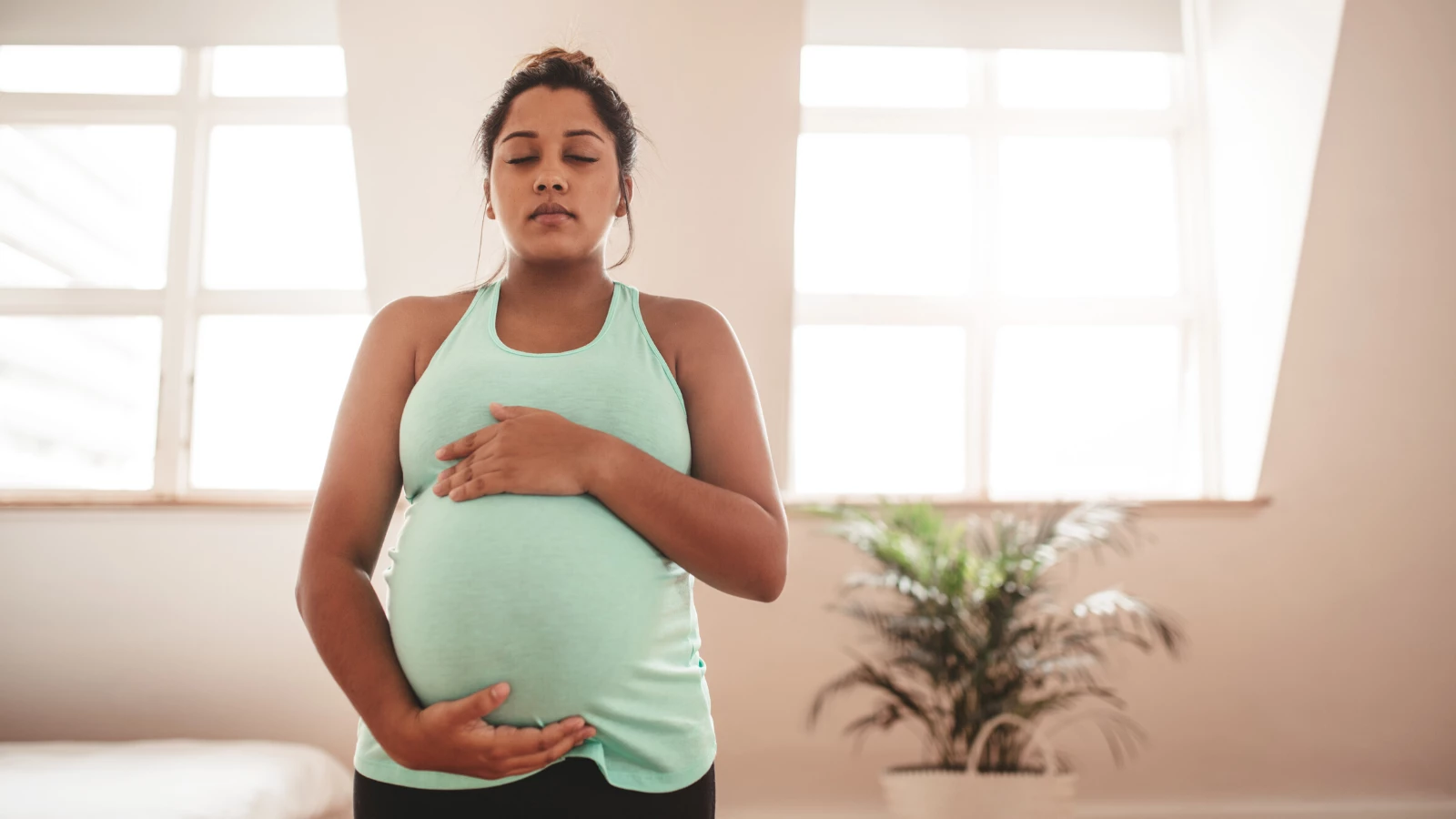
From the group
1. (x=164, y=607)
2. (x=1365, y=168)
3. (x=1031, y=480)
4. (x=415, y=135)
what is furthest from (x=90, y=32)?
(x=1365, y=168)

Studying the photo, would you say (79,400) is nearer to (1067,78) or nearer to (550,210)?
(550,210)

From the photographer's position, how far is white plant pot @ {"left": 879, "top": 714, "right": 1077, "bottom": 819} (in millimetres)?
2344

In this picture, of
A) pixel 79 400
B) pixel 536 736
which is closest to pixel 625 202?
pixel 536 736

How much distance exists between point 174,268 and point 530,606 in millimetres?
2916

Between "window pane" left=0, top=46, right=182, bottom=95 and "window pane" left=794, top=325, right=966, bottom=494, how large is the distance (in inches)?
92.0

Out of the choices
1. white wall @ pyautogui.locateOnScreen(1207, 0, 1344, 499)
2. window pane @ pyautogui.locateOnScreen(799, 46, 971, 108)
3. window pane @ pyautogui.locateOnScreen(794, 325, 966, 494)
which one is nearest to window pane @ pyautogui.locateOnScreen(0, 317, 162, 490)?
window pane @ pyautogui.locateOnScreen(794, 325, 966, 494)

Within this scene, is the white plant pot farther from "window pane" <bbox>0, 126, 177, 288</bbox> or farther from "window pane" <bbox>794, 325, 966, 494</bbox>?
"window pane" <bbox>0, 126, 177, 288</bbox>

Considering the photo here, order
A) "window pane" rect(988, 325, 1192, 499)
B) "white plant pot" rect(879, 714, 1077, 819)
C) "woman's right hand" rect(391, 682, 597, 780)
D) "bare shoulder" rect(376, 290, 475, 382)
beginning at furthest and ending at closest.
→ "window pane" rect(988, 325, 1192, 499) < "white plant pot" rect(879, 714, 1077, 819) < "bare shoulder" rect(376, 290, 475, 382) < "woman's right hand" rect(391, 682, 597, 780)

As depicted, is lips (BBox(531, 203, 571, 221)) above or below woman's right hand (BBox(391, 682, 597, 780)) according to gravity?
above

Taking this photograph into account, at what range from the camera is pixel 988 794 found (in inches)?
92.9

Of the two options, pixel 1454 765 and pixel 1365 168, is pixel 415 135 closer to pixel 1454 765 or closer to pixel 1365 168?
pixel 1365 168

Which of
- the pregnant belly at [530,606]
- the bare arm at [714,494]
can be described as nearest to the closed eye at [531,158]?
the bare arm at [714,494]

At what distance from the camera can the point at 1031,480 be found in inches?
131

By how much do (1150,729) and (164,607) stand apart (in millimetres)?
3107
